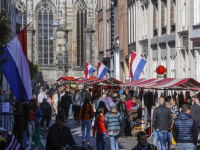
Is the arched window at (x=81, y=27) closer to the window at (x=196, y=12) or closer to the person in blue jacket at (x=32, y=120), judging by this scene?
the window at (x=196, y=12)

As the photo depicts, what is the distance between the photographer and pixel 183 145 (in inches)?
400

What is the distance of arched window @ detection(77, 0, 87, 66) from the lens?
54.1 m

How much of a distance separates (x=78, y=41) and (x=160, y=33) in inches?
1112

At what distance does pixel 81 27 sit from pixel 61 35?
252 centimetres

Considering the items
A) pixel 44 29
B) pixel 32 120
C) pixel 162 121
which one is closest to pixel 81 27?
pixel 44 29

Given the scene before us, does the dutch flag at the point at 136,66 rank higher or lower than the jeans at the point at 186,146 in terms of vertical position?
higher

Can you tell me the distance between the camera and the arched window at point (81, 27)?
54.1 m

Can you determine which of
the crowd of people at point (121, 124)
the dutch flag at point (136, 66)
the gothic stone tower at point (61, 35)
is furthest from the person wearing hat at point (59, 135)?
the gothic stone tower at point (61, 35)

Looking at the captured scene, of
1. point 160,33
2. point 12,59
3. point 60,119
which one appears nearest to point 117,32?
point 160,33

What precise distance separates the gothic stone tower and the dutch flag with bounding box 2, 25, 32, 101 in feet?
135

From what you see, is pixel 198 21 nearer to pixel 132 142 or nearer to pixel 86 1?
pixel 132 142

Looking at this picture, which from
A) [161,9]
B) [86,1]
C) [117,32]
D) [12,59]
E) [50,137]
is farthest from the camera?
[86,1]

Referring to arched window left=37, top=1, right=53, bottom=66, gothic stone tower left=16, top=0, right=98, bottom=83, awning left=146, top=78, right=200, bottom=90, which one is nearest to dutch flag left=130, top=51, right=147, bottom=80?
awning left=146, top=78, right=200, bottom=90

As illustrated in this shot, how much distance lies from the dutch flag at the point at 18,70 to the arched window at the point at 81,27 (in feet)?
139
